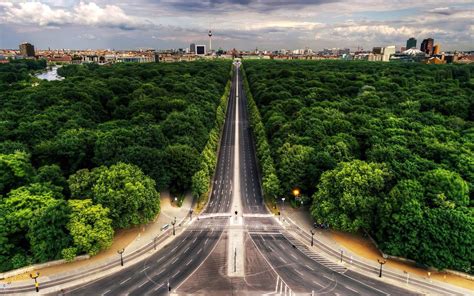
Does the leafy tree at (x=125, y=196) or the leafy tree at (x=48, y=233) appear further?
the leafy tree at (x=125, y=196)

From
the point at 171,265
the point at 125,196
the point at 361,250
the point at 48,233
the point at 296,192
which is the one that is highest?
the point at 125,196

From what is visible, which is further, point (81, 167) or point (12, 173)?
point (81, 167)

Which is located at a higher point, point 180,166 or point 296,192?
point 180,166

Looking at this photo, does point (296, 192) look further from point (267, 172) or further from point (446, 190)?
point (446, 190)

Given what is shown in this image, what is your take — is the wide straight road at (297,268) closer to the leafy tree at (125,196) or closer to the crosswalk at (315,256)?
the crosswalk at (315,256)

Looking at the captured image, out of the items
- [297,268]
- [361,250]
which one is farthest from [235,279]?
[361,250]

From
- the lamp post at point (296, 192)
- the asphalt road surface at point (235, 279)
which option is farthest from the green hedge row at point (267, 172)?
the asphalt road surface at point (235, 279)

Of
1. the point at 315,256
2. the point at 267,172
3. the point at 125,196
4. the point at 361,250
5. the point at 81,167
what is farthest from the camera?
the point at 267,172
